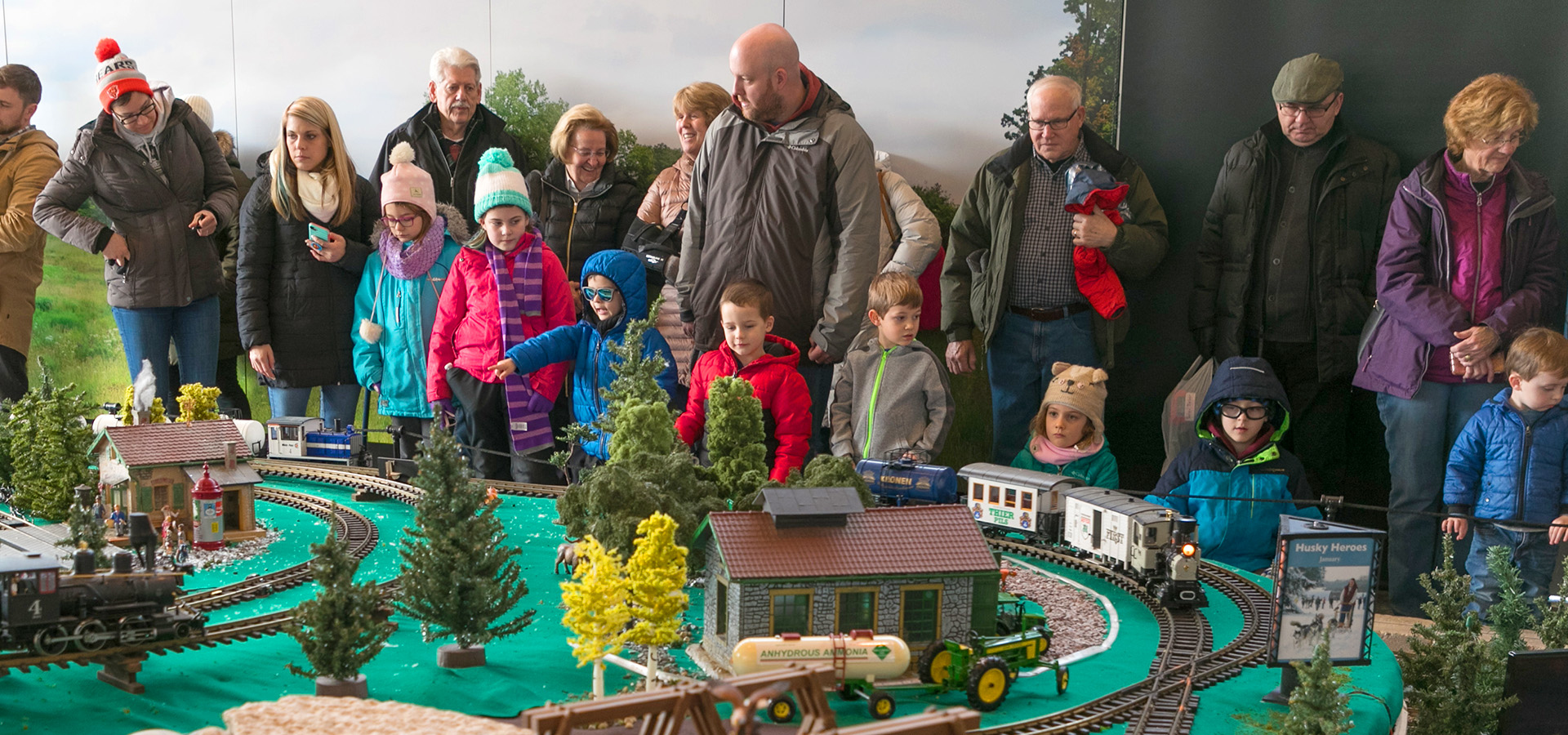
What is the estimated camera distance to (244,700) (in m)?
5.62

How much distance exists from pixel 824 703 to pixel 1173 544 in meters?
3.32

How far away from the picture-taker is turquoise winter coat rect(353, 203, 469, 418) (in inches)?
464

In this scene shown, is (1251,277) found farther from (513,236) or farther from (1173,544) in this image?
(513,236)

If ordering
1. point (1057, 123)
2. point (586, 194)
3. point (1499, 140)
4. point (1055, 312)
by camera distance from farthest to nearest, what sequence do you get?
1. point (586, 194)
2. point (1055, 312)
3. point (1057, 123)
4. point (1499, 140)

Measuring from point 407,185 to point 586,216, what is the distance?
67.7 inches

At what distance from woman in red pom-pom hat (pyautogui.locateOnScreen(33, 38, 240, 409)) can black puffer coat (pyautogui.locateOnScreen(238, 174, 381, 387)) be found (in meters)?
0.39

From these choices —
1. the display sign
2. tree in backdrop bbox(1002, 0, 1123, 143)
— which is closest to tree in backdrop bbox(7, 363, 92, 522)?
the display sign

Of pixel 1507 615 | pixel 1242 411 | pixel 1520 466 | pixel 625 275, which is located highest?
pixel 625 275

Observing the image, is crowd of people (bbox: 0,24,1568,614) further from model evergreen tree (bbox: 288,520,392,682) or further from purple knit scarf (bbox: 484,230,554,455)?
model evergreen tree (bbox: 288,520,392,682)

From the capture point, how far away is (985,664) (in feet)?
18.4

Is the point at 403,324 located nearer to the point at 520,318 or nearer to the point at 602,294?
the point at 520,318

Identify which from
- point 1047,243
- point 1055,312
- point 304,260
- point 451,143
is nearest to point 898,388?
point 1055,312

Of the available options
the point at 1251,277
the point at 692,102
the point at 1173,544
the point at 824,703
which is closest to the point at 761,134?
the point at 692,102

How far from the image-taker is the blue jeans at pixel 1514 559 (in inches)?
358
